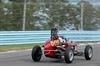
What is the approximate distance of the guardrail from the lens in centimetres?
2480

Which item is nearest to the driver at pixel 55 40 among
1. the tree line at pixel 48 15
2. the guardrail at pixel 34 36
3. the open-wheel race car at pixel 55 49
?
the open-wheel race car at pixel 55 49

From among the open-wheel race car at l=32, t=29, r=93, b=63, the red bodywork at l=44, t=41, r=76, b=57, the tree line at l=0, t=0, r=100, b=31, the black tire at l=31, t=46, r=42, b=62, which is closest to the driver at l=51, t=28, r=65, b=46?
the open-wheel race car at l=32, t=29, r=93, b=63

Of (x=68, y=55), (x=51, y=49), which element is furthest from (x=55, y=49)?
(x=68, y=55)

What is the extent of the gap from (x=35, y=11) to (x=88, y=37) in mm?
7994

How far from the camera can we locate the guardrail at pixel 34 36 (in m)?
24.8

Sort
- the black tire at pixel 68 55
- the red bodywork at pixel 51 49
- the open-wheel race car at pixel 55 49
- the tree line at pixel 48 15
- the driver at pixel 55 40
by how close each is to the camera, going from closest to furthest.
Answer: the black tire at pixel 68 55, the open-wheel race car at pixel 55 49, the red bodywork at pixel 51 49, the driver at pixel 55 40, the tree line at pixel 48 15

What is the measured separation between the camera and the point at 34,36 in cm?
2694

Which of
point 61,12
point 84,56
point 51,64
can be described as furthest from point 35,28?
point 51,64

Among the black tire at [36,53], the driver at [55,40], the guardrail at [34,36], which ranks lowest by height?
the guardrail at [34,36]

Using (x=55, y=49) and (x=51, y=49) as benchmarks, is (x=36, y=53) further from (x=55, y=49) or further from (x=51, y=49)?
(x=55, y=49)

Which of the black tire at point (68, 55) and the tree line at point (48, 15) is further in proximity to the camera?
the tree line at point (48, 15)

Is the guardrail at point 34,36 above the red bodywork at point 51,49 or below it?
below

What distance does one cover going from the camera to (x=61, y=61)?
15289 millimetres

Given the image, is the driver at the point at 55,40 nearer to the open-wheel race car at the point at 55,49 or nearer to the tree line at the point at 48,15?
the open-wheel race car at the point at 55,49
